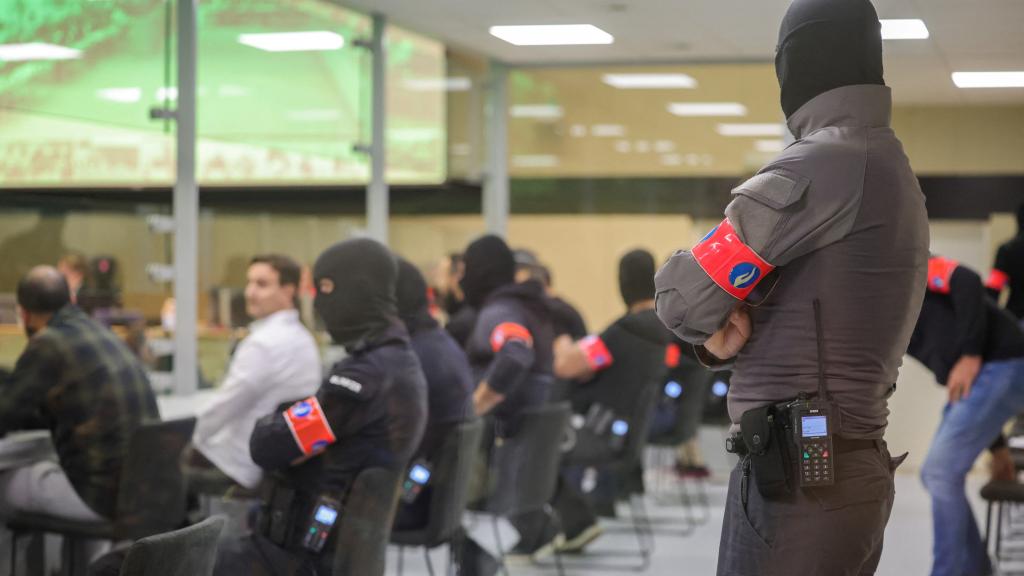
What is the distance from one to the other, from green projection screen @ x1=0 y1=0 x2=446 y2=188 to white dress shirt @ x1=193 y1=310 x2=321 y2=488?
959mm

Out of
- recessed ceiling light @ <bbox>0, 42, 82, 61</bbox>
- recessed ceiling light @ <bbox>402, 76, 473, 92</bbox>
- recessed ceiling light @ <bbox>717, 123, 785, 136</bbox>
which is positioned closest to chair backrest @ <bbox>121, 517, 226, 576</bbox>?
recessed ceiling light @ <bbox>0, 42, 82, 61</bbox>

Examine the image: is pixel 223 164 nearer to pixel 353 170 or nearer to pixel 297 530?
pixel 353 170

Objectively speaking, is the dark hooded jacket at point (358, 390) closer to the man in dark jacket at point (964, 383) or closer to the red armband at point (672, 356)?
the man in dark jacket at point (964, 383)

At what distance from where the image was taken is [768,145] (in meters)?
6.77

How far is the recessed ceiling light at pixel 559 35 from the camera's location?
364 centimetres

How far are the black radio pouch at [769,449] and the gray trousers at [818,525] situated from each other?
0.02 metres

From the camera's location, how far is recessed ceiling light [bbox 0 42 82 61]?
3.85 meters

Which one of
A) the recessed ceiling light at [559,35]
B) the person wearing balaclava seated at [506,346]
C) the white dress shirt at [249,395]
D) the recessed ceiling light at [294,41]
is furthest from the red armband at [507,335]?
the recessed ceiling light at [294,41]

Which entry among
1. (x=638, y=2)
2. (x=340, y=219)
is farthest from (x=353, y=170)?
Result: (x=638, y=2)

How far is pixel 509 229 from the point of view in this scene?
25.1ft

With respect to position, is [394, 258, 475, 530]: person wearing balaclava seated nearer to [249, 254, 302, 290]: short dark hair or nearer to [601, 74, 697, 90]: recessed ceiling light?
[249, 254, 302, 290]: short dark hair

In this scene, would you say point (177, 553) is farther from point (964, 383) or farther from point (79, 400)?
point (964, 383)

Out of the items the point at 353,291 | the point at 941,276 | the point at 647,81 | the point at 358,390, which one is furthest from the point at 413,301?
the point at 647,81

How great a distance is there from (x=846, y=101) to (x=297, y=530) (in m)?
1.71
